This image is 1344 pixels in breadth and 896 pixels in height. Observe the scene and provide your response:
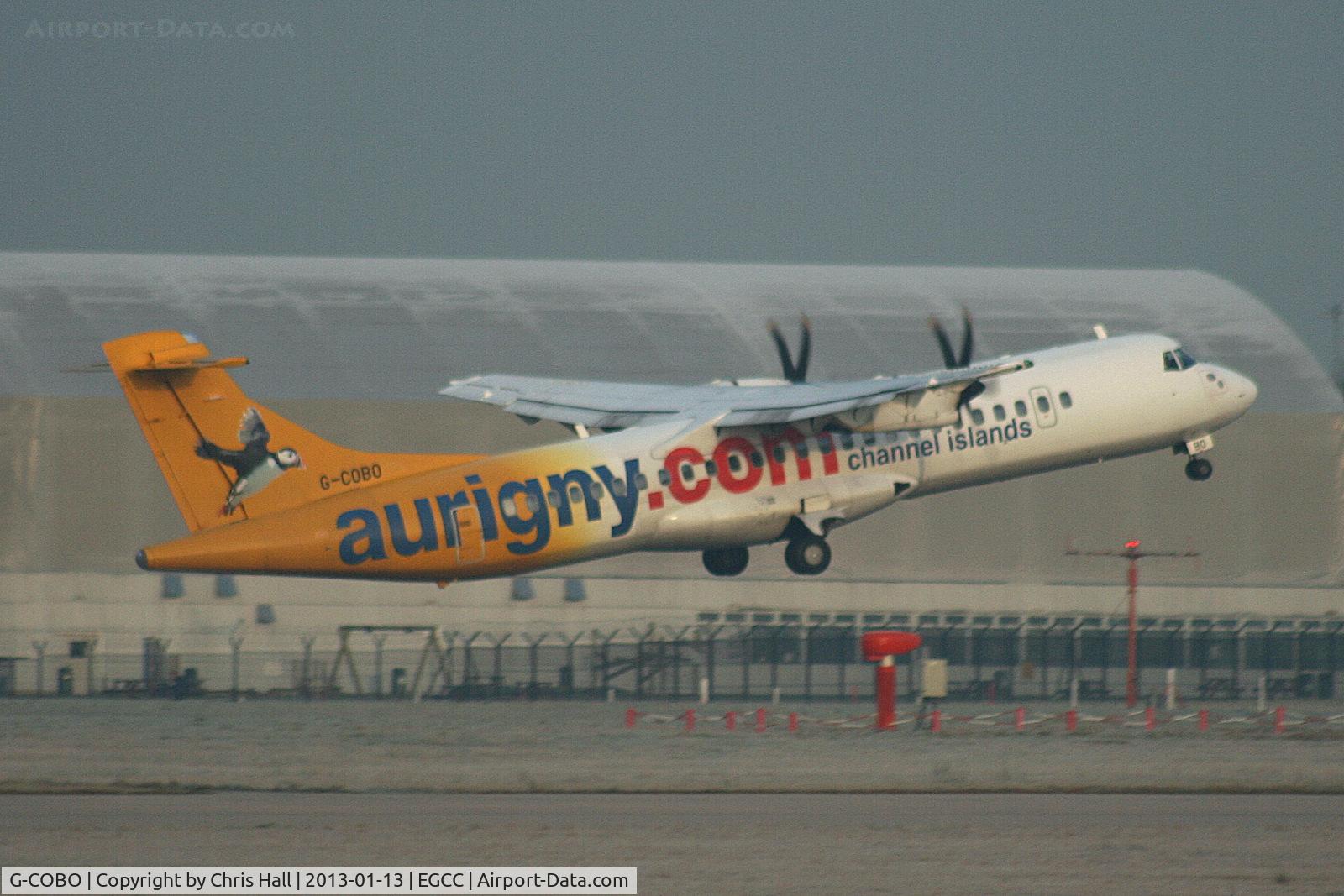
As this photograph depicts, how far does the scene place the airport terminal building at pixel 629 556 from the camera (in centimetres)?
5400

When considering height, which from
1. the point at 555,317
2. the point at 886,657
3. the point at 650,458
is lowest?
the point at 886,657

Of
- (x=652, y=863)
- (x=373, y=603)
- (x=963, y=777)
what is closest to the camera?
(x=652, y=863)

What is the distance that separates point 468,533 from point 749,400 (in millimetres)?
7381

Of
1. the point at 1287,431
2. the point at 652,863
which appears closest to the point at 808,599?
the point at 1287,431

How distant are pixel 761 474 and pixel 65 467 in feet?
96.0

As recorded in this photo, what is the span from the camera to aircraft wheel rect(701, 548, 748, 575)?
3994 cm

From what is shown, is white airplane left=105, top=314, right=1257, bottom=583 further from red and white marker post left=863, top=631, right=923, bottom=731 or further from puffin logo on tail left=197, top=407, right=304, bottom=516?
red and white marker post left=863, top=631, right=923, bottom=731

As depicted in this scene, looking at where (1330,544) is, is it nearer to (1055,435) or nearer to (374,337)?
(1055,435)

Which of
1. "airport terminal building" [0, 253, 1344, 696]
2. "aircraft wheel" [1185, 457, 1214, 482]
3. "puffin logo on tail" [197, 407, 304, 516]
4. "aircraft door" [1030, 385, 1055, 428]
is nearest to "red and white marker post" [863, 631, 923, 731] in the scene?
"aircraft door" [1030, 385, 1055, 428]

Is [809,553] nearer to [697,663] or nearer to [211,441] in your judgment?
[211,441]

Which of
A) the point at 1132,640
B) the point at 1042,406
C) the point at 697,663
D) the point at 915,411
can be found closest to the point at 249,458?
the point at 915,411

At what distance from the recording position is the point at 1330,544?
204 feet

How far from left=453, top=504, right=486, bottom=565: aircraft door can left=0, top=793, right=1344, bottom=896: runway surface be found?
4.89 m

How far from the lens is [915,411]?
36875 millimetres
